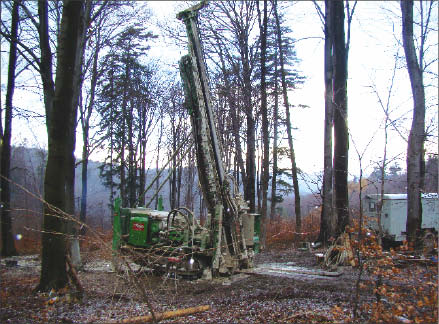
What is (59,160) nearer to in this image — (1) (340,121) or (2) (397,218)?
(1) (340,121)

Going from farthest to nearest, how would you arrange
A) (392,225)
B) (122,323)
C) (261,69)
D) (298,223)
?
1. (298,223)
2. (261,69)
3. (392,225)
4. (122,323)

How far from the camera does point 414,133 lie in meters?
11.8

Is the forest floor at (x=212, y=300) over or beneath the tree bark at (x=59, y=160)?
beneath

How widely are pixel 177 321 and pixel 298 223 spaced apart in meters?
15.4

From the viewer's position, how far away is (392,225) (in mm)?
15781

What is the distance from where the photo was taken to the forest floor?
20.5ft

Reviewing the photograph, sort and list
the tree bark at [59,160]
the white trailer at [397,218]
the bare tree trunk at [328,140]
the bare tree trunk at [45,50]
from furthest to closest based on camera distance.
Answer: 1. the white trailer at [397,218]
2. the bare tree trunk at [328,140]
3. the bare tree trunk at [45,50]
4. the tree bark at [59,160]

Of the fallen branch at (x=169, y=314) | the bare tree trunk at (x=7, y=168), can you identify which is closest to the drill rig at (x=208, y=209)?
the fallen branch at (x=169, y=314)

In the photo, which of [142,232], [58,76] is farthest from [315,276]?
[58,76]

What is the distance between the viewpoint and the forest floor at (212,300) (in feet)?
20.5

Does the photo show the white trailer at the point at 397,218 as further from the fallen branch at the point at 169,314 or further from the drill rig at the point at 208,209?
the fallen branch at the point at 169,314

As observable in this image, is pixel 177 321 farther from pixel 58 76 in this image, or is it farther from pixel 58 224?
pixel 58 76

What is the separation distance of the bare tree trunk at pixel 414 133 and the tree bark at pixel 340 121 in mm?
1898

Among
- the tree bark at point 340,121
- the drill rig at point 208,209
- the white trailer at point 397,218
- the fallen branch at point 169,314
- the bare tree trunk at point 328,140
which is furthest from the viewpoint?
the white trailer at point 397,218
